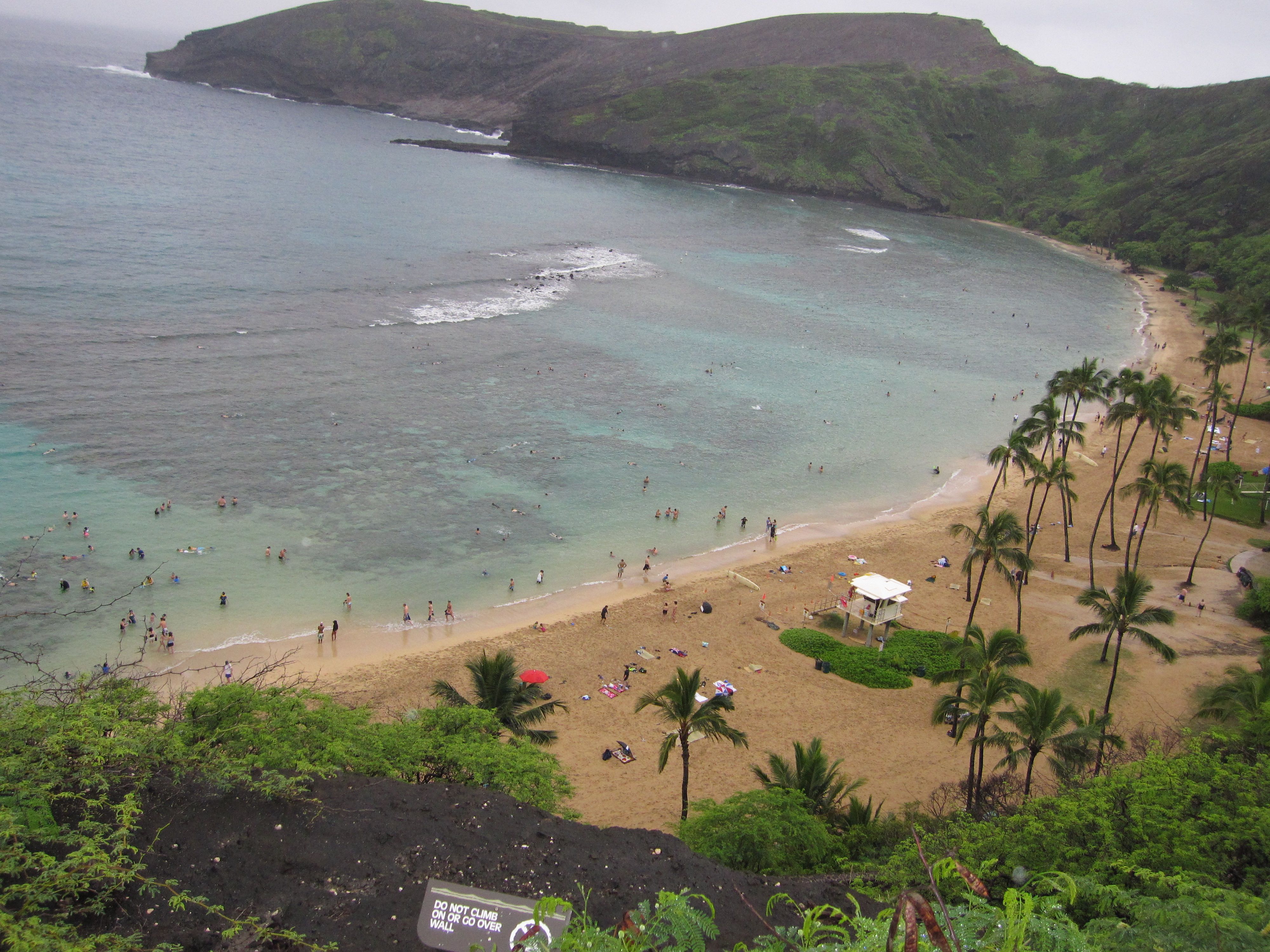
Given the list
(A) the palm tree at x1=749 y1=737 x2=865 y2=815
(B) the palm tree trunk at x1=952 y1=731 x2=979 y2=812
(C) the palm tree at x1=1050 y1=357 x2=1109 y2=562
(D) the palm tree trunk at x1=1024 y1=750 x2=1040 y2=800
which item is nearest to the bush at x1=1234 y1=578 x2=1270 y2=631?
(C) the palm tree at x1=1050 y1=357 x2=1109 y2=562

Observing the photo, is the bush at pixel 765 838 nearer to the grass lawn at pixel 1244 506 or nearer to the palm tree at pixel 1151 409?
the palm tree at pixel 1151 409

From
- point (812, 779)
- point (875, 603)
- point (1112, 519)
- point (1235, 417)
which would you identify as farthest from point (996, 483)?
point (812, 779)

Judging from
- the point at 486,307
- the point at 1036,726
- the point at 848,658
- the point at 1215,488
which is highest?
the point at 486,307

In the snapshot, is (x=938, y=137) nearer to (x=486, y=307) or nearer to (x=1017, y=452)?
(x=486, y=307)

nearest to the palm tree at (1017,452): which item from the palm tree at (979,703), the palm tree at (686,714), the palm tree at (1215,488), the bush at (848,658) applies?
the palm tree at (1215,488)

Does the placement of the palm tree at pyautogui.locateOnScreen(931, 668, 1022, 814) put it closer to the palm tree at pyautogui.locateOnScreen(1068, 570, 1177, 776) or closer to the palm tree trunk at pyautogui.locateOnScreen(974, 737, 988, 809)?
the palm tree trunk at pyautogui.locateOnScreen(974, 737, 988, 809)

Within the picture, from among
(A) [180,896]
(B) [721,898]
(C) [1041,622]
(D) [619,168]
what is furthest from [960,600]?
(D) [619,168]
